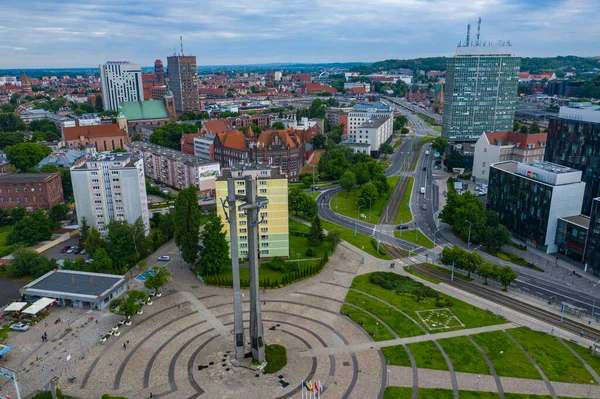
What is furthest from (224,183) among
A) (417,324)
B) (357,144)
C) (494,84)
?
(494,84)

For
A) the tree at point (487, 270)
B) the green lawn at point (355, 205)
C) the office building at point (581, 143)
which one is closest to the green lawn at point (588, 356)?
the tree at point (487, 270)

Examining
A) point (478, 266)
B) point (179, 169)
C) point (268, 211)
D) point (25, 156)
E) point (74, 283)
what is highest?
point (25, 156)

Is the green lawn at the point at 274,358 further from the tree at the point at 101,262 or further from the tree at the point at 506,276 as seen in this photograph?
the tree at the point at 506,276

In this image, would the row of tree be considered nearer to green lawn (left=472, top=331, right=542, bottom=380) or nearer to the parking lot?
green lawn (left=472, top=331, right=542, bottom=380)

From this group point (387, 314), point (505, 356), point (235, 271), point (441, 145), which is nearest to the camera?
point (235, 271)

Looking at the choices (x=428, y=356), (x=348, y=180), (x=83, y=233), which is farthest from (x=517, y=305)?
(x=83, y=233)

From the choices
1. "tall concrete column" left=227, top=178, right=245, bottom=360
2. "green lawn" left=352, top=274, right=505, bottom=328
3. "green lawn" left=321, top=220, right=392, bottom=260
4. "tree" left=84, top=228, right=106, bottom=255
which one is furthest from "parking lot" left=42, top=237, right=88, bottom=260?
"green lawn" left=352, top=274, right=505, bottom=328

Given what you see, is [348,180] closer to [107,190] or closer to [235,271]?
[107,190]
